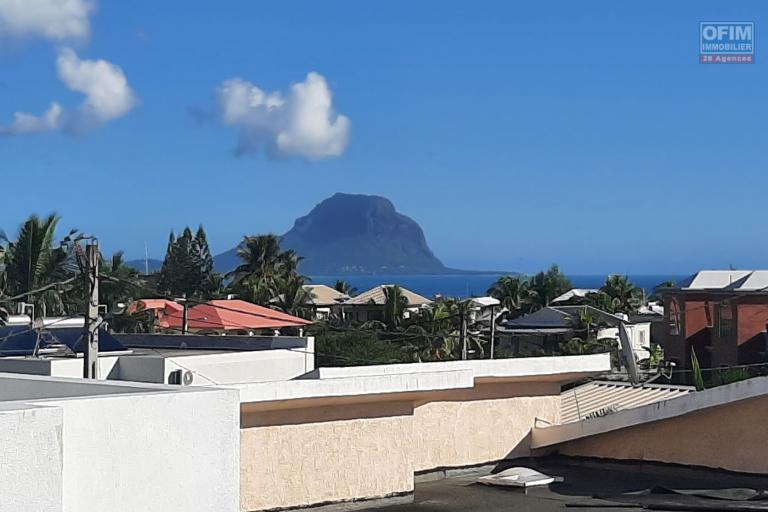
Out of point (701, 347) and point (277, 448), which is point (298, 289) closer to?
point (701, 347)

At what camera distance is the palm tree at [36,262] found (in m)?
33.9

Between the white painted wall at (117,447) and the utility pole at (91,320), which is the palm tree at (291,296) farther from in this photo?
the white painted wall at (117,447)

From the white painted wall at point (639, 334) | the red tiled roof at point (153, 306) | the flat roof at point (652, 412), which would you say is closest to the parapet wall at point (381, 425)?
the flat roof at point (652, 412)

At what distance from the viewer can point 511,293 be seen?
67.3 meters

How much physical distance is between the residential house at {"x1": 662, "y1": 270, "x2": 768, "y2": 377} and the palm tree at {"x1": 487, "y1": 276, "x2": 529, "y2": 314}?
64.4 feet

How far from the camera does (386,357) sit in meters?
34.6

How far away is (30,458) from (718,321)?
124 ft

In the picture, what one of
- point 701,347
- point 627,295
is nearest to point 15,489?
point 701,347

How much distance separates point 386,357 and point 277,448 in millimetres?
21115

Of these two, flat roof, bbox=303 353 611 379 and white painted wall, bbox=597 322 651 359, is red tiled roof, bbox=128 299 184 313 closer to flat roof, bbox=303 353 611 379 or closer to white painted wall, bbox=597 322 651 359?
white painted wall, bbox=597 322 651 359

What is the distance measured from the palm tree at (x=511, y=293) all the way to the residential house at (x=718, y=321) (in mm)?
19641

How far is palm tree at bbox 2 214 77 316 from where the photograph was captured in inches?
1334

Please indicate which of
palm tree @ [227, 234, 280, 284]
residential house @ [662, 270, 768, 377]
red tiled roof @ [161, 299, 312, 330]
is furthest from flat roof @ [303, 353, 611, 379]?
palm tree @ [227, 234, 280, 284]

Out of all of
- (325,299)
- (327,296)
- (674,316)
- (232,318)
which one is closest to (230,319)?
(232,318)
